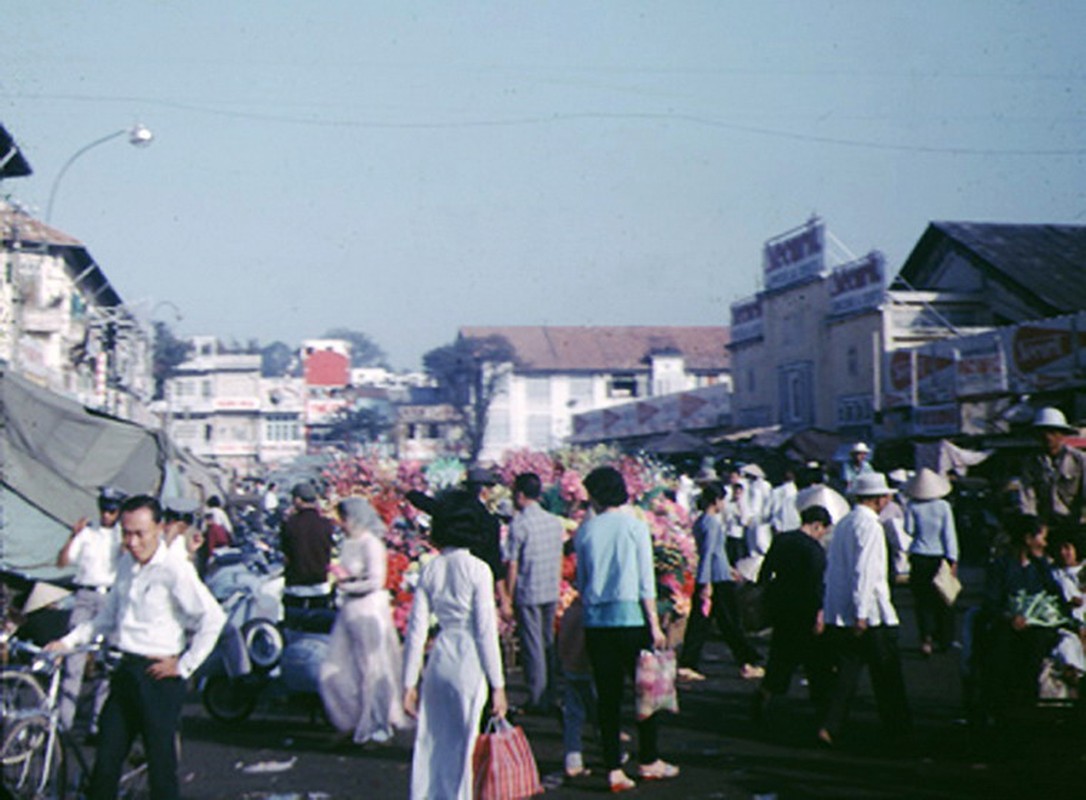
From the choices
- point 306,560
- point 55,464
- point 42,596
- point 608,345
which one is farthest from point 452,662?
point 608,345

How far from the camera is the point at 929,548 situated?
1341cm

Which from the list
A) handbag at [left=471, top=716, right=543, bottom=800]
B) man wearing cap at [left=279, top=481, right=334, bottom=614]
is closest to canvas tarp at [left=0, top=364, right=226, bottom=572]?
man wearing cap at [left=279, top=481, right=334, bottom=614]

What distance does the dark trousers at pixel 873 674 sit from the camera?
9.12 m

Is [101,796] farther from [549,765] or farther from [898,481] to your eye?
[898,481]

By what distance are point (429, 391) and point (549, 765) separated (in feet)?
293

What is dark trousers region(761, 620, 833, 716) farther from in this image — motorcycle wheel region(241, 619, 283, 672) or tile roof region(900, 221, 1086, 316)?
tile roof region(900, 221, 1086, 316)

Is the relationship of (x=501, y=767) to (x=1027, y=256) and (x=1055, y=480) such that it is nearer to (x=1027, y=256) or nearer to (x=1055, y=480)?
(x=1055, y=480)

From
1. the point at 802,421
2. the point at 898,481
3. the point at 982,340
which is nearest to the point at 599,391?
the point at 802,421

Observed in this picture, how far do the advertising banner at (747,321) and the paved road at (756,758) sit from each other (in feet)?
132

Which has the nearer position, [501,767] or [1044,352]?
[501,767]

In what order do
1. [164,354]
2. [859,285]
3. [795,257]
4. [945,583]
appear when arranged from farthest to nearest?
1. [164,354]
2. [795,257]
3. [859,285]
4. [945,583]

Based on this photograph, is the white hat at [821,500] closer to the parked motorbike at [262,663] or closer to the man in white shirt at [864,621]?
the man in white shirt at [864,621]

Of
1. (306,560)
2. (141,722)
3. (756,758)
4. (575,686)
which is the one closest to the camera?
(141,722)

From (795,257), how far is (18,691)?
136 feet
